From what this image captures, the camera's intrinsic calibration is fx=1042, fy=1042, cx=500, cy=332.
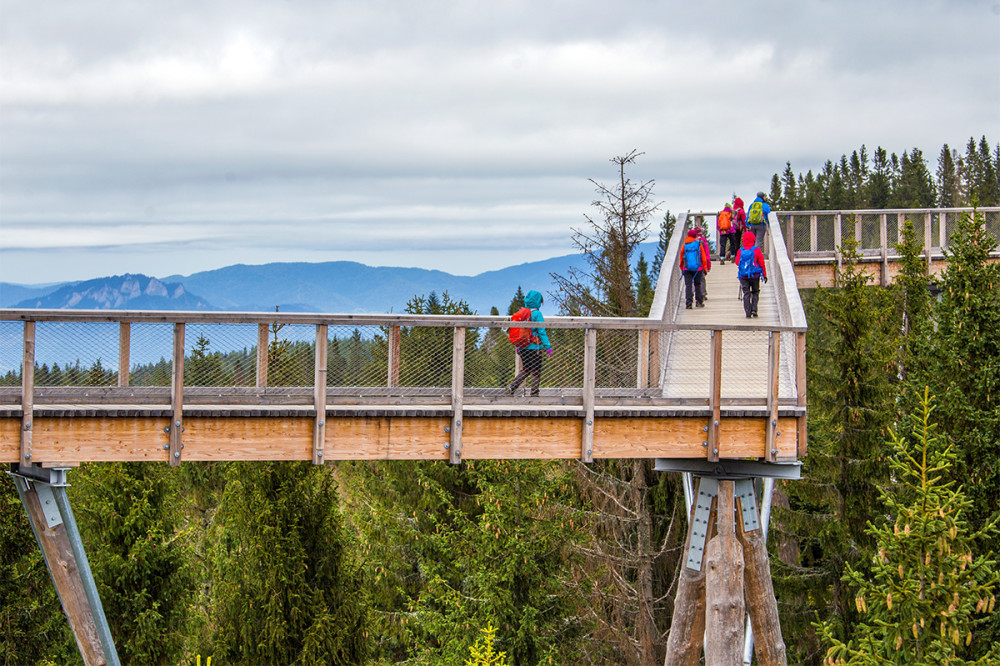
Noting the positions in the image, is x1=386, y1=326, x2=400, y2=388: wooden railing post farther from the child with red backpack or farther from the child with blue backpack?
the child with red backpack

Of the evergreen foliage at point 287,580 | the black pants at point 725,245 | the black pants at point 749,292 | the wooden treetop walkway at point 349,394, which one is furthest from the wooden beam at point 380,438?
the black pants at point 725,245

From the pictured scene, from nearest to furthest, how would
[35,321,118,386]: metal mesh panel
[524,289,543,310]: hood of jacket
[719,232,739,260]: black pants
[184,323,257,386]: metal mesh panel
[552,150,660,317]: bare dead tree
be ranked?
1. [35,321,118,386]: metal mesh panel
2. [184,323,257,386]: metal mesh panel
3. [524,289,543,310]: hood of jacket
4. [719,232,739,260]: black pants
5. [552,150,660,317]: bare dead tree

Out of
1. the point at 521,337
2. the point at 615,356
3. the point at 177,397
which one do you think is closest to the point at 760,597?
the point at 615,356

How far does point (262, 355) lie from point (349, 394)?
1.10 meters

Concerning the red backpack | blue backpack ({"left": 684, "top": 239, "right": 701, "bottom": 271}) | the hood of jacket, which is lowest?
the red backpack

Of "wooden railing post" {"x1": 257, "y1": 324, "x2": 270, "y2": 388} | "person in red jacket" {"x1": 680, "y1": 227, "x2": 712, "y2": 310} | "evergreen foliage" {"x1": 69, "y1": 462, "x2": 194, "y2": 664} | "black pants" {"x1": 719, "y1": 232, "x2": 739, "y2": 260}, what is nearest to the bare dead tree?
"black pants" {"x1": 719, "y1": 232, "x2": 739, "y2": 260}

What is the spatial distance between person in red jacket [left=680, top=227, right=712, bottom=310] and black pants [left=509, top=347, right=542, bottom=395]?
753 centimetres

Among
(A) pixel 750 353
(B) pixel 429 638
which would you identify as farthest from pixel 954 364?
(B) pixel 429 638

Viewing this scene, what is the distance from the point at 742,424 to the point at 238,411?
5951 millimetres

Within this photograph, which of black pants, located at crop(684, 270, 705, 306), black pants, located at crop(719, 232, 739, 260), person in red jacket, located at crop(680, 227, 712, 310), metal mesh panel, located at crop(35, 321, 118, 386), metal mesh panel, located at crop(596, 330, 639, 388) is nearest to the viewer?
metal mesh panel, located at crop(35, 321, 118, 386)

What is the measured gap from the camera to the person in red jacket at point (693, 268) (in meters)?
19.4

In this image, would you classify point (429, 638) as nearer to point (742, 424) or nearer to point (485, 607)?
point (485, 607)

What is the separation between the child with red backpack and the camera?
23797 millimetres

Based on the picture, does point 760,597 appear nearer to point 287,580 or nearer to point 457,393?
point 457,393
